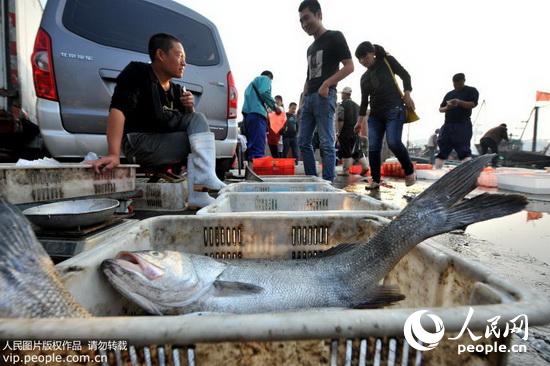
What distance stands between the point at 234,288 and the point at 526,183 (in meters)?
5.88

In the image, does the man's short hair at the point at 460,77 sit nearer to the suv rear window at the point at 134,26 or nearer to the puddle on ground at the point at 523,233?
the puddle on ground at the point at 523,233

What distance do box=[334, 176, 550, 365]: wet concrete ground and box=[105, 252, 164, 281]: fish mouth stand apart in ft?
3.93

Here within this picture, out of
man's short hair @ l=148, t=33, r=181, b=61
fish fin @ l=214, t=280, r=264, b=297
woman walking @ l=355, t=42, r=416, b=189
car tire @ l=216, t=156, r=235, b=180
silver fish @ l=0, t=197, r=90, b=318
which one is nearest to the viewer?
silver fish @ l=0, t=197, r=90, b=318

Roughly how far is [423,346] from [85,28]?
12.6 ft

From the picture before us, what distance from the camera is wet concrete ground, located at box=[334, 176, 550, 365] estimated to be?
1.09 m

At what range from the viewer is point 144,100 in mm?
2936

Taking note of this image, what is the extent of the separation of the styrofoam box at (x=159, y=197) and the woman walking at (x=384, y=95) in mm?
3201

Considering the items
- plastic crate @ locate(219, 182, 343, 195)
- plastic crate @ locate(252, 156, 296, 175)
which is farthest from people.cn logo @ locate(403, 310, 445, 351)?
plastic crate @ locate(252, 156, 296, 175)

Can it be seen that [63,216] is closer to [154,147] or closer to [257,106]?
[154,147]

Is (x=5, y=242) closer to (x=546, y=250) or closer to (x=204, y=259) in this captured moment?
(x=204, y=259)

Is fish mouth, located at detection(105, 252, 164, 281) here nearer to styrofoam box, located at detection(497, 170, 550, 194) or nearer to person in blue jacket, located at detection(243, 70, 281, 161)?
person in blue jacket, located at detection(243, 70, 281, 161)

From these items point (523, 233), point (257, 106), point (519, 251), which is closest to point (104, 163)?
point (519, 251)

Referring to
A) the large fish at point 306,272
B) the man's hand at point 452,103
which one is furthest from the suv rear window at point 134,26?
the man's hand at point 452,103

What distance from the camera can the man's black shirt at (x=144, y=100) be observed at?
104 inches
